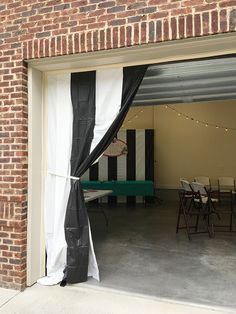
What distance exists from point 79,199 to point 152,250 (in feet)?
6.05

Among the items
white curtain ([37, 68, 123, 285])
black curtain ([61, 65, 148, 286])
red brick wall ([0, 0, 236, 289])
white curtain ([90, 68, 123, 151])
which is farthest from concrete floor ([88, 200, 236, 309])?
white curtain ([90, 68, 123, 151])

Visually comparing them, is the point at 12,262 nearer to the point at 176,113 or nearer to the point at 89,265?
the point at 89,265

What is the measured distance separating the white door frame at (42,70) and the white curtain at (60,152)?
82mm

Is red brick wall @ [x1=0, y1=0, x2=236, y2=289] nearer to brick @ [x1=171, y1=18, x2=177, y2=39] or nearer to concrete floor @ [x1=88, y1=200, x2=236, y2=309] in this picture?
brick @ [x1=171, y1=18, x2=177, y2=39]

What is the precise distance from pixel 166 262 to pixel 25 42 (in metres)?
3.14

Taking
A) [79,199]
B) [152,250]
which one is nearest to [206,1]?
[79,199]

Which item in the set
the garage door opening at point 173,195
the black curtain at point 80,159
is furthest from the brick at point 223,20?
the black curtain at point 80,159

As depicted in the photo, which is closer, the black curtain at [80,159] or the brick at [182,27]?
the brick at [182,27]

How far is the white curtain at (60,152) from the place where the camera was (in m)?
3.21

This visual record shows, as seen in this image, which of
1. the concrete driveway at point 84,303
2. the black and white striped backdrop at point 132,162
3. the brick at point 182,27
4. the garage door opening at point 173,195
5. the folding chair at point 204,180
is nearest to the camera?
the brick at point 182,27

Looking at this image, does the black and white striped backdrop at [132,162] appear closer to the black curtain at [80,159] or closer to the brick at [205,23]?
the black curtain at [80,159]

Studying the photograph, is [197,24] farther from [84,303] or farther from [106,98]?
[84,303]

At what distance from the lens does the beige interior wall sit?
30.0 ft

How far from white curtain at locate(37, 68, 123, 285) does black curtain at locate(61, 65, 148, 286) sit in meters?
0.06
